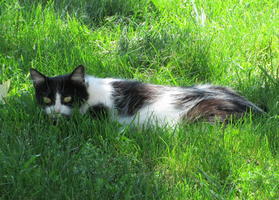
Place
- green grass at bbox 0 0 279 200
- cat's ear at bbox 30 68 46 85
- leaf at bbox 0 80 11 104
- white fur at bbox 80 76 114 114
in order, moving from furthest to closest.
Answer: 1. leaf at bbox 0 80 11 104
2. white fur at bbox 80 76 114 114
3. cat's ear at bbox 30 68 46 85
4. green grass at bbox 0 0 279 200

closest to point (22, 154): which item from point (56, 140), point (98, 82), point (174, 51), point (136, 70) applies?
point (56, 140)

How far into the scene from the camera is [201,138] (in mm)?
3359

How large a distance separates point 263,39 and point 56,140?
2.64 metres

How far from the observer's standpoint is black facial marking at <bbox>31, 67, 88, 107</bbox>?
380 centimetres

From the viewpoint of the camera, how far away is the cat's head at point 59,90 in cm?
378

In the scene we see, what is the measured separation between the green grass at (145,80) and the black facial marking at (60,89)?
131mm

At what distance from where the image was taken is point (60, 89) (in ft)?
12.4

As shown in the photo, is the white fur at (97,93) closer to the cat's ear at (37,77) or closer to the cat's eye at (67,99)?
the cat's eye at (67,99)

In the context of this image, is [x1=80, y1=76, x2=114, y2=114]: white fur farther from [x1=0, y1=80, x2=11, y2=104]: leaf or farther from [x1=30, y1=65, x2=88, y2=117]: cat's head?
[x1=0, y1=80, x2=11, y2=104]: leaf

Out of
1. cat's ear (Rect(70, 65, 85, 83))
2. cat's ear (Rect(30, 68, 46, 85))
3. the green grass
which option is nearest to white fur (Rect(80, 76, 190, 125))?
cat's ear (Rect(70, 65, 85, 83))

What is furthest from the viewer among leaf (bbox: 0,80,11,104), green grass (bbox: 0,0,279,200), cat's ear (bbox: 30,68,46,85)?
leaf (bbox: 0,80,11,104)

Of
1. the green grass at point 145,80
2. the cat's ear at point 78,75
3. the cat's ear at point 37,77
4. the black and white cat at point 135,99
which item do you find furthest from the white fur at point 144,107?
the cat's ear at point 37,77

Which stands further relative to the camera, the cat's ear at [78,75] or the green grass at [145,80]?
the cat's ear at [78,75]

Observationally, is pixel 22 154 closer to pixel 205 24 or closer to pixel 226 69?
pixel 226 69
